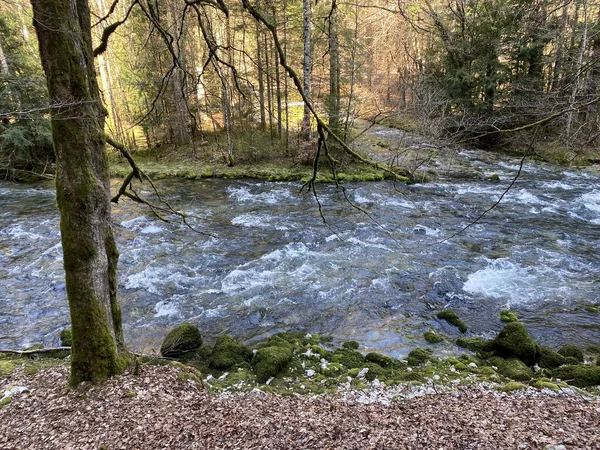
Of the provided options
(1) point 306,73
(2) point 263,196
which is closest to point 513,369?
(2) point 263,196

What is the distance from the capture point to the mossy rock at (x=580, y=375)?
547 centimetres

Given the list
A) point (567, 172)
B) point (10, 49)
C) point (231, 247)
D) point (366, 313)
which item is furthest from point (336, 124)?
point (10, 49)

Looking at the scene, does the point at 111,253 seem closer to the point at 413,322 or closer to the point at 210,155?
the point at 413,322

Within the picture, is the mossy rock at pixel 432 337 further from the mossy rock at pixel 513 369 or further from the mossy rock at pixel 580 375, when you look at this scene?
the mossy rock at pixel 580 375

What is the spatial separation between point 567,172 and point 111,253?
19.2 meters

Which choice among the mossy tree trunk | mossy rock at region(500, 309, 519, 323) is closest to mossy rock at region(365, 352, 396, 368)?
mossy rock at region(500, 309, 519, 323)

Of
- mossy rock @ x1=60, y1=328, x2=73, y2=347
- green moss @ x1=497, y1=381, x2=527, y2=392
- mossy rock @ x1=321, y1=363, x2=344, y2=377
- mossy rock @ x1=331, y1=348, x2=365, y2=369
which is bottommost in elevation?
mossy rock @ x1=331, y1=348, x2=365, y2=369

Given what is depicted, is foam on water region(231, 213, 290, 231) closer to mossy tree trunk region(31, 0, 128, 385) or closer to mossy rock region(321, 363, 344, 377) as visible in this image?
mossy rock region(321, 363, 344, 377)

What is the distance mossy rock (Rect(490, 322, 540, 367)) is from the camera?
246 inches

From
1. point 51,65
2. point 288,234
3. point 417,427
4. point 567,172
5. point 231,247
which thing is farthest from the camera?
point 567,172

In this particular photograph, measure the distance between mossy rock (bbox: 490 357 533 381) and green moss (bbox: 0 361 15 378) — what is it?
7321 mm

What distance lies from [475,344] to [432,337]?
740mm

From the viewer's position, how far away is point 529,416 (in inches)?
163

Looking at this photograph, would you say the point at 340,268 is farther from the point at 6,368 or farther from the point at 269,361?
the point at 6,368
